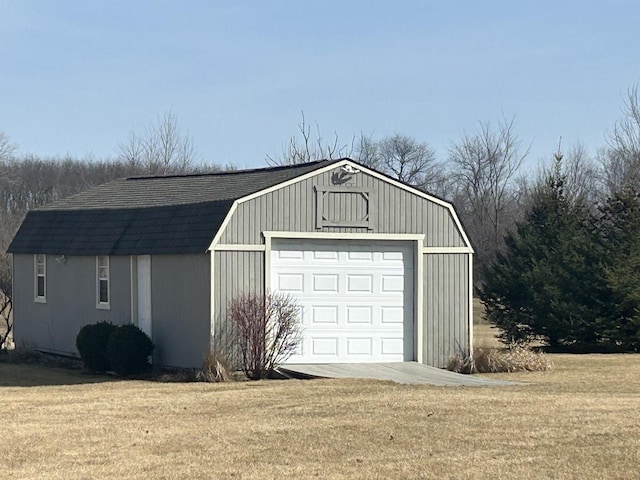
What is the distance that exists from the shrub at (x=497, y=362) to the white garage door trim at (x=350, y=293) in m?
0.89

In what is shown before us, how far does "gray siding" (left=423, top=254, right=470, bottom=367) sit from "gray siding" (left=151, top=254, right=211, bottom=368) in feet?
14.3

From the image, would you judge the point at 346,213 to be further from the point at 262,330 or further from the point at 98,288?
the point at 98,288

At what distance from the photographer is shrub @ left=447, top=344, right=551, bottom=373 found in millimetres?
21484

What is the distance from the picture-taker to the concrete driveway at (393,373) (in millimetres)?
18875

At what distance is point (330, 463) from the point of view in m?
11.5

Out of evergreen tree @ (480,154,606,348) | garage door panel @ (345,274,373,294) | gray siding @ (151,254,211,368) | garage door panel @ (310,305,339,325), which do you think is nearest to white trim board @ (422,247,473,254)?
garage door panel @ (345,274,373,294)

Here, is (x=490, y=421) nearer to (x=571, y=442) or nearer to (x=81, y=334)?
(x=571, y=442)

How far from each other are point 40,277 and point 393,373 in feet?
32.0

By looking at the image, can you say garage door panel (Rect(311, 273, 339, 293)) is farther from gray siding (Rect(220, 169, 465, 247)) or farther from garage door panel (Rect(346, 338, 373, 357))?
garage door panel (Rect(346, 338, 373, 357))

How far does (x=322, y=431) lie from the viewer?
1322 cm

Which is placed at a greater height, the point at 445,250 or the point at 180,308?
the point at 445,250

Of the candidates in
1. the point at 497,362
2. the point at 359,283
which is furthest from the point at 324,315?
the point at 497,362

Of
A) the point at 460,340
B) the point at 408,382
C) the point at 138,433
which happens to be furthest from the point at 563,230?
the point at 138,433

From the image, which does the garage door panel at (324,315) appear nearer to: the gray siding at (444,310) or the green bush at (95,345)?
the gray siding at (444,310)
